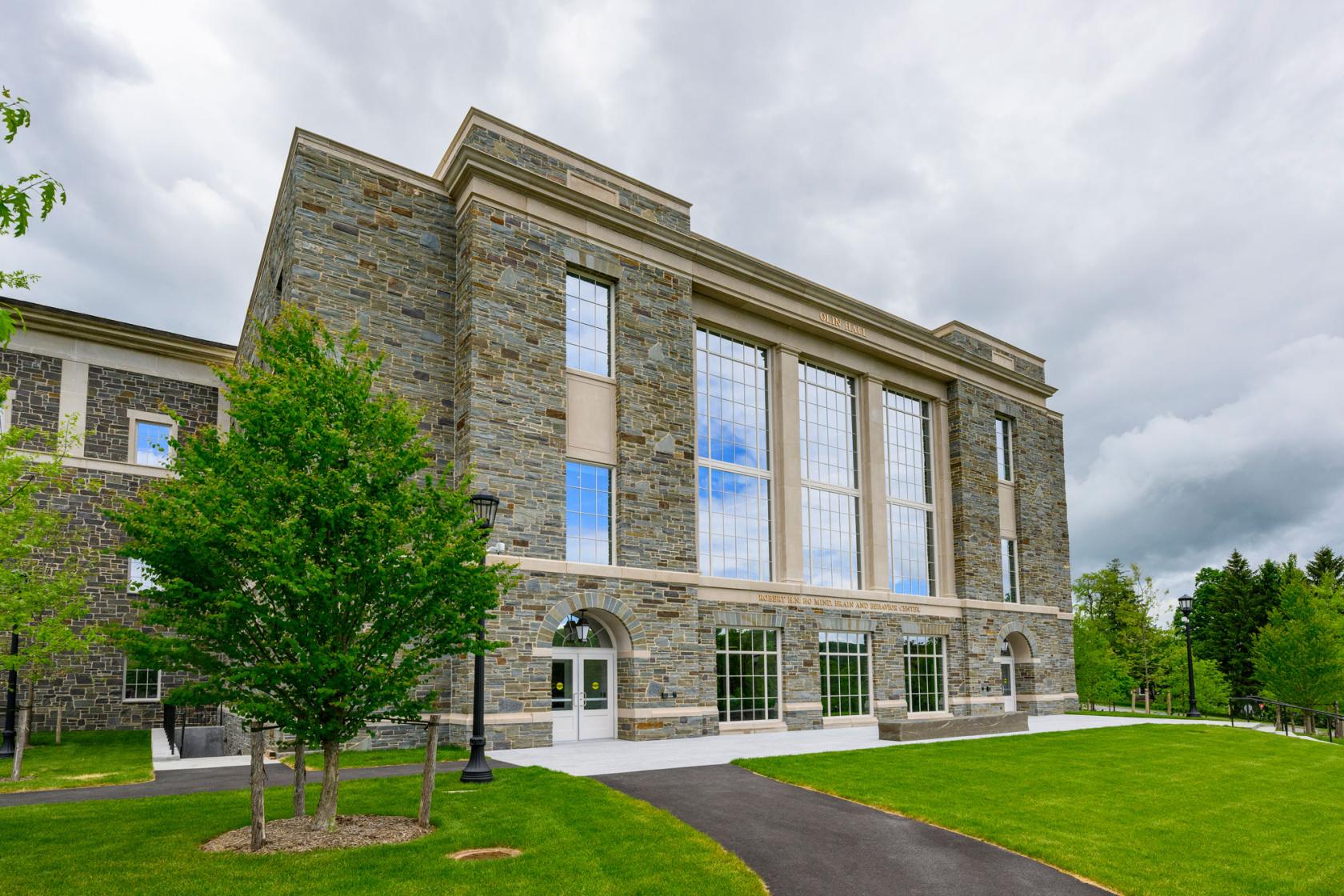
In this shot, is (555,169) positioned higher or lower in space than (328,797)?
higher

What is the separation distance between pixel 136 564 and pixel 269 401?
21.3 metres

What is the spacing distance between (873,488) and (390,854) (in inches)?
861

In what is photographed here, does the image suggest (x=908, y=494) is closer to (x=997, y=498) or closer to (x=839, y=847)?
(x=997, y=498)

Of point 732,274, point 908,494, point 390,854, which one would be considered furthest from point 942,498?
point 390,854

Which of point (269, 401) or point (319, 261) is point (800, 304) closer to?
point (319, 261)

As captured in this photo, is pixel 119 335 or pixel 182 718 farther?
pixel 119 335

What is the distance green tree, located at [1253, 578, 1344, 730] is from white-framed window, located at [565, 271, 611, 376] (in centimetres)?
3132

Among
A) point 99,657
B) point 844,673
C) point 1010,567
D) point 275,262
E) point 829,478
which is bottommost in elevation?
point 844,673

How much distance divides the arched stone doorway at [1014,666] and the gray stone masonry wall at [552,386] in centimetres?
1669

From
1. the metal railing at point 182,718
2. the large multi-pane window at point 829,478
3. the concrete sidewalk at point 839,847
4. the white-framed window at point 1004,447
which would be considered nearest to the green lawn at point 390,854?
the concrete sidewalk at point 839,847

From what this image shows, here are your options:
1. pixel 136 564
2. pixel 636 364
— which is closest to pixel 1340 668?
pixel 636 364

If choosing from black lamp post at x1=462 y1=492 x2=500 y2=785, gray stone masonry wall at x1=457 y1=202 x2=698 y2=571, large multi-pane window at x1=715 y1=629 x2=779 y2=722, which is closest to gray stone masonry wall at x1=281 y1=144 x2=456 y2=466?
gray stone masonry wall at x1=457 y1=202 x2=698 y2=571

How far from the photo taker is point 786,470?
84.2 feet

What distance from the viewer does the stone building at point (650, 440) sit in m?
19.1
